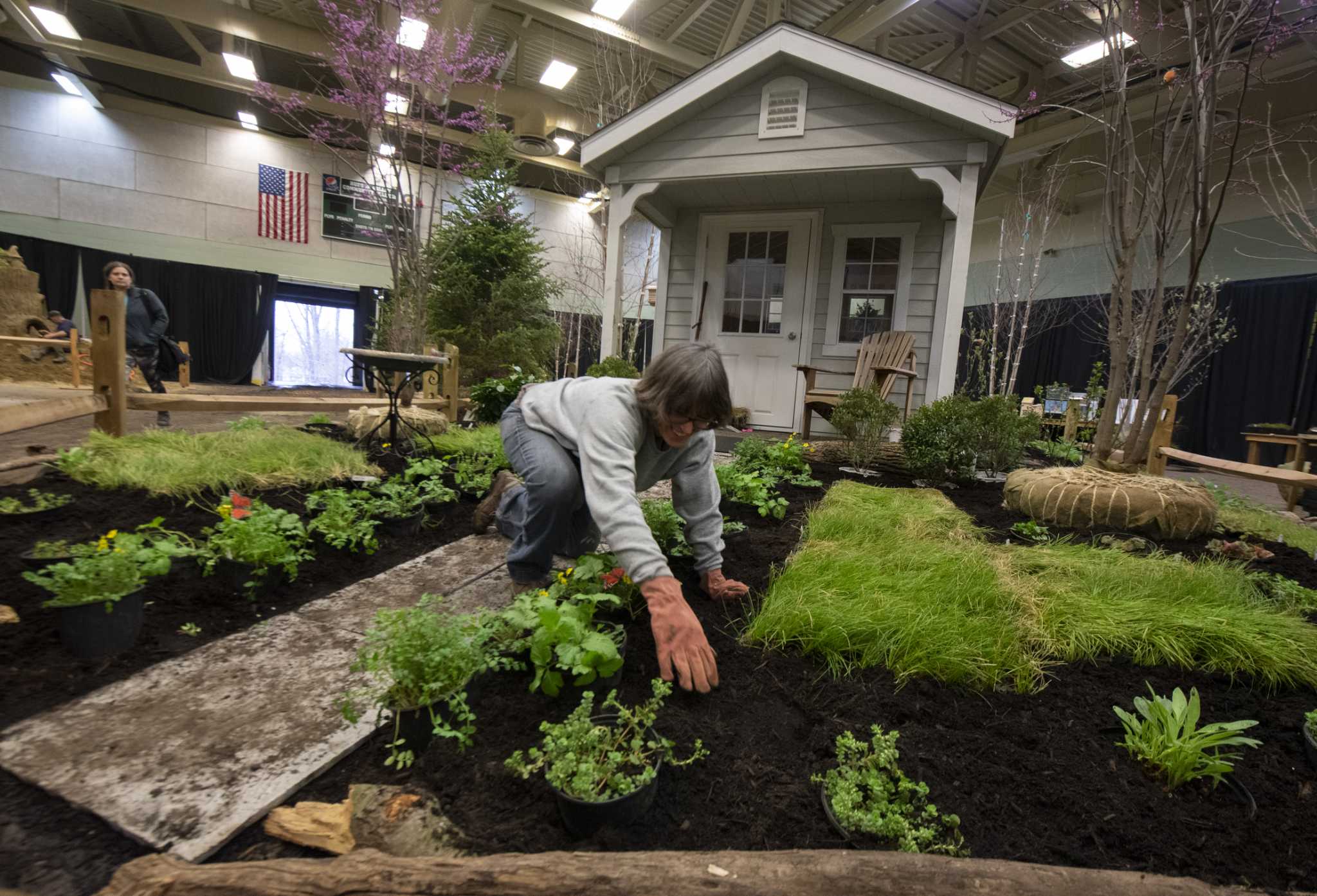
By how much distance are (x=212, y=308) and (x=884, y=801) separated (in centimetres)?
1509

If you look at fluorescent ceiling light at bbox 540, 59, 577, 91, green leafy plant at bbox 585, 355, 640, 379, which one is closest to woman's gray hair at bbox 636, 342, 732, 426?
green leafy plant at bbox 585, 355, 640, 379

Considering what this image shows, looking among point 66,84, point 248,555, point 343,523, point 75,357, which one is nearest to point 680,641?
point 248,555

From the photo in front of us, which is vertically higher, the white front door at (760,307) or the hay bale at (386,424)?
the white front door at (760,307)

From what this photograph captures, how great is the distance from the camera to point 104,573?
1523mm

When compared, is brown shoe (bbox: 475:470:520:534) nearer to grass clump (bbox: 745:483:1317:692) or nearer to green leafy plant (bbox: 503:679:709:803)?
grass clump (bbox: 745:483:1317:692)

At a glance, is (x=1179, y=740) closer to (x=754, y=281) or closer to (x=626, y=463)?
(x=626, y=463)

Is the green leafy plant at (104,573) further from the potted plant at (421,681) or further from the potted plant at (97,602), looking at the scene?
the potted plant at (421,681)

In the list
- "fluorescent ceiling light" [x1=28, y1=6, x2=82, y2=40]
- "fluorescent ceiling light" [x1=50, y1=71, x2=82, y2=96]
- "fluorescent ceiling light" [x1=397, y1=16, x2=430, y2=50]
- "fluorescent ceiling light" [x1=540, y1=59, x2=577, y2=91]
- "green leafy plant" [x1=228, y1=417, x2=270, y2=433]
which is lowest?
"green leafy plant" [x1=228, y1=417, x2=270, y2=433]

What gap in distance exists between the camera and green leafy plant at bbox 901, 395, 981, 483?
4.27 m

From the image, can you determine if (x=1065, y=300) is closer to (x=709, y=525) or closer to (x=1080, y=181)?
(x=1080, y=181)

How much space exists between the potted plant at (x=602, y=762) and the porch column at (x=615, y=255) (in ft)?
17.2

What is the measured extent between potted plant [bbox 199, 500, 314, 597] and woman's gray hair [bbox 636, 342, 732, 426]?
4.37 feet

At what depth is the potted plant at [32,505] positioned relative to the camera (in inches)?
85.7

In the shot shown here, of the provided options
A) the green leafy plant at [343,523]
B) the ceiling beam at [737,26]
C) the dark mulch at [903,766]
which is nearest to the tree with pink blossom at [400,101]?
the green leafy plant at [343,523]
